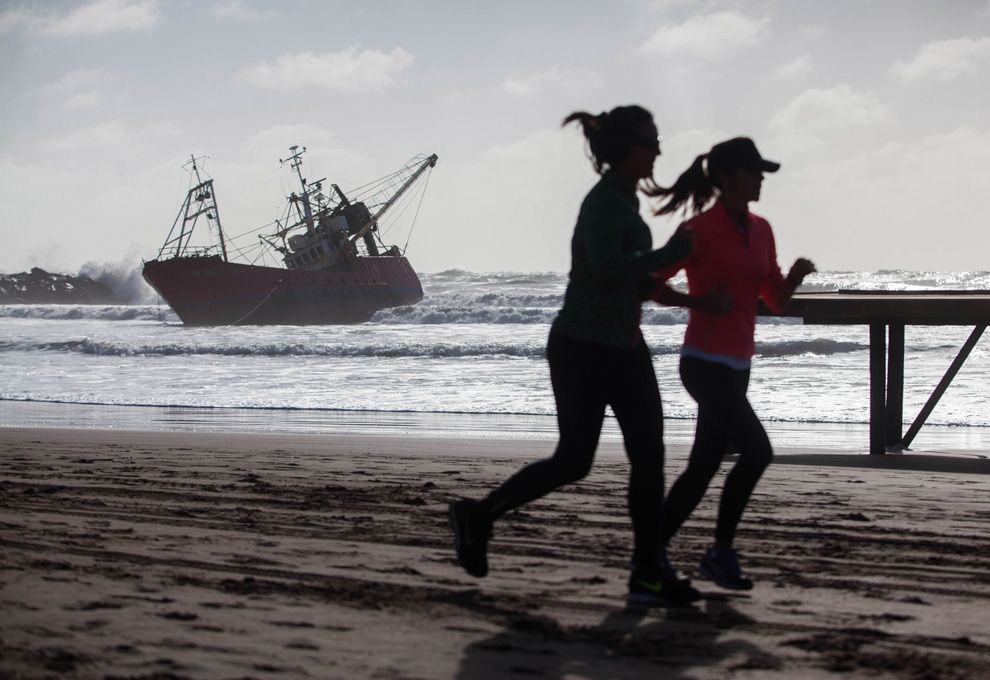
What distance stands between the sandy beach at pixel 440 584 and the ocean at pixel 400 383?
4580 millimetres

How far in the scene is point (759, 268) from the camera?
3855 mm

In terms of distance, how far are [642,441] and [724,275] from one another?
565 millimetres

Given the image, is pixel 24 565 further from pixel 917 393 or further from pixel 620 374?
pixel 917 393

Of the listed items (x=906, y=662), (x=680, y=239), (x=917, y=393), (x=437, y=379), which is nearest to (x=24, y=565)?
(x=680, y=239)

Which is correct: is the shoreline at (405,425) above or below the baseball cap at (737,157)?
below

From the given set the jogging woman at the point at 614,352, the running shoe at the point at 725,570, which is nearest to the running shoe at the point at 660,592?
the jogging woman at the point at 614,352

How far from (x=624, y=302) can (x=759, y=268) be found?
501mm

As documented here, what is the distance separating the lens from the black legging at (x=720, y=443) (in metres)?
3.79

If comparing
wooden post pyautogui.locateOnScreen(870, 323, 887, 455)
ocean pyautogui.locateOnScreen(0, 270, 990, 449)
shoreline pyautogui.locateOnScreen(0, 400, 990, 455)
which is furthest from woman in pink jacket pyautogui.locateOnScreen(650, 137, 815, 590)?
ocean pyautogui.locateOnScreen(0, 270, 990, 449)

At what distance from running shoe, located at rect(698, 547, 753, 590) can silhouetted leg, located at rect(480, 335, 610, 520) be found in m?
0.47

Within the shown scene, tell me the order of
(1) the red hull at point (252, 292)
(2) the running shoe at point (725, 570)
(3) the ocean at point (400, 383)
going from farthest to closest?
1. (1) the red hull at point (252, 292)
2. (3) the ocean at point (400, 383)
3. (2) the running shoe at point (725, 570)

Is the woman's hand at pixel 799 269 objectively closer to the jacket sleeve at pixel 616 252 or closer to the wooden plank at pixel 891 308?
the jacket sleeve at pixel 616 252

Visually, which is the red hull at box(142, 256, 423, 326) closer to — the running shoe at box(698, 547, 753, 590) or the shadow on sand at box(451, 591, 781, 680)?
the running shoe at box(698, 547, 753, 590)

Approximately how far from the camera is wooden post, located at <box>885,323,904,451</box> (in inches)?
341
